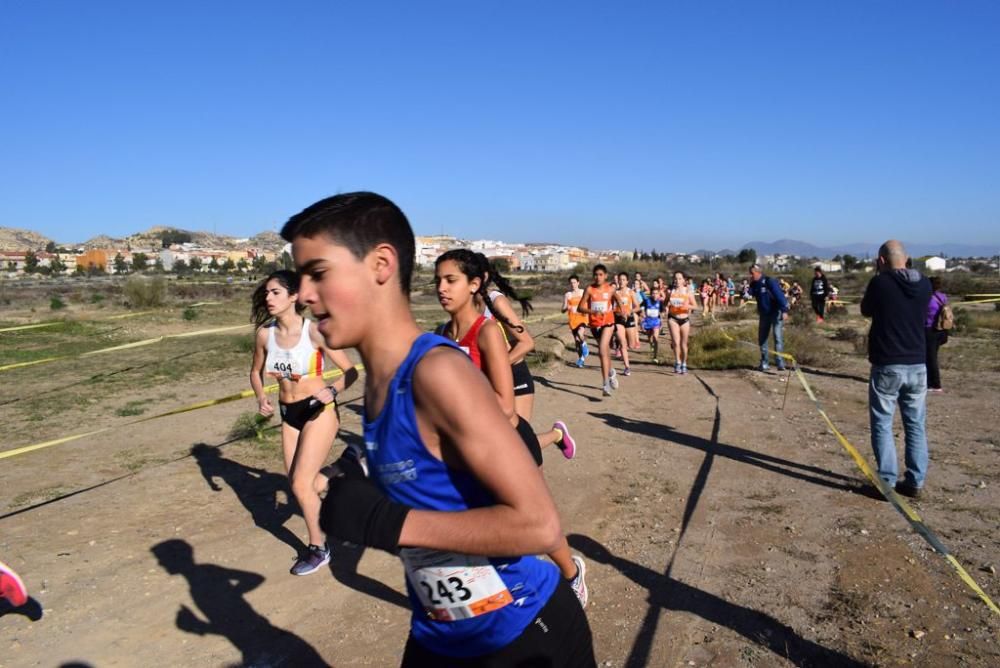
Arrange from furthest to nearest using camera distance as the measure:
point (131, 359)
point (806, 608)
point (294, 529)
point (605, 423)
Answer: point (131, 359) → point (605, 423) → point (294, 529) → point (806, 608)

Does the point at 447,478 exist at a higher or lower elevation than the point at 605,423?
higher

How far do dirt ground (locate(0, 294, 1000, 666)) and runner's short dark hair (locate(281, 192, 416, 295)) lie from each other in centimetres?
286

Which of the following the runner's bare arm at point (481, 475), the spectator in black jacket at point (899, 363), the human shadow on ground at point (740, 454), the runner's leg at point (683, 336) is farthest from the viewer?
the runner's leg at point (683, 336)

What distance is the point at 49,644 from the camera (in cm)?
401

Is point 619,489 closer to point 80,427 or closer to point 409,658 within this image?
point 409,658

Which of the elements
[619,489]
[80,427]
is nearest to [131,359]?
[80,427]

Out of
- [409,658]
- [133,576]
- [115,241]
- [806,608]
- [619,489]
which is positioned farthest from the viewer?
[115,241]

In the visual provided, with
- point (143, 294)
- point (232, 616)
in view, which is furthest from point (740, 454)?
point (143, 294)

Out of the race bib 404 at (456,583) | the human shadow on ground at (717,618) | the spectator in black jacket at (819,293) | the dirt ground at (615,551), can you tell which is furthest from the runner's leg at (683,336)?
the race bib 404 at (456,583)

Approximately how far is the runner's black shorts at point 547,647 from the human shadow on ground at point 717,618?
209 cm

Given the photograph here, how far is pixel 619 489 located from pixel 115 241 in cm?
22238

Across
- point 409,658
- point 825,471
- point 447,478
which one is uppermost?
point 447,478

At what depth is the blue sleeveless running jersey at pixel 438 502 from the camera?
63.6 inches

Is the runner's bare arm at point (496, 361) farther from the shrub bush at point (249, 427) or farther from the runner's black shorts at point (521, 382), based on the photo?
the shrub bush at point (249, 427)
